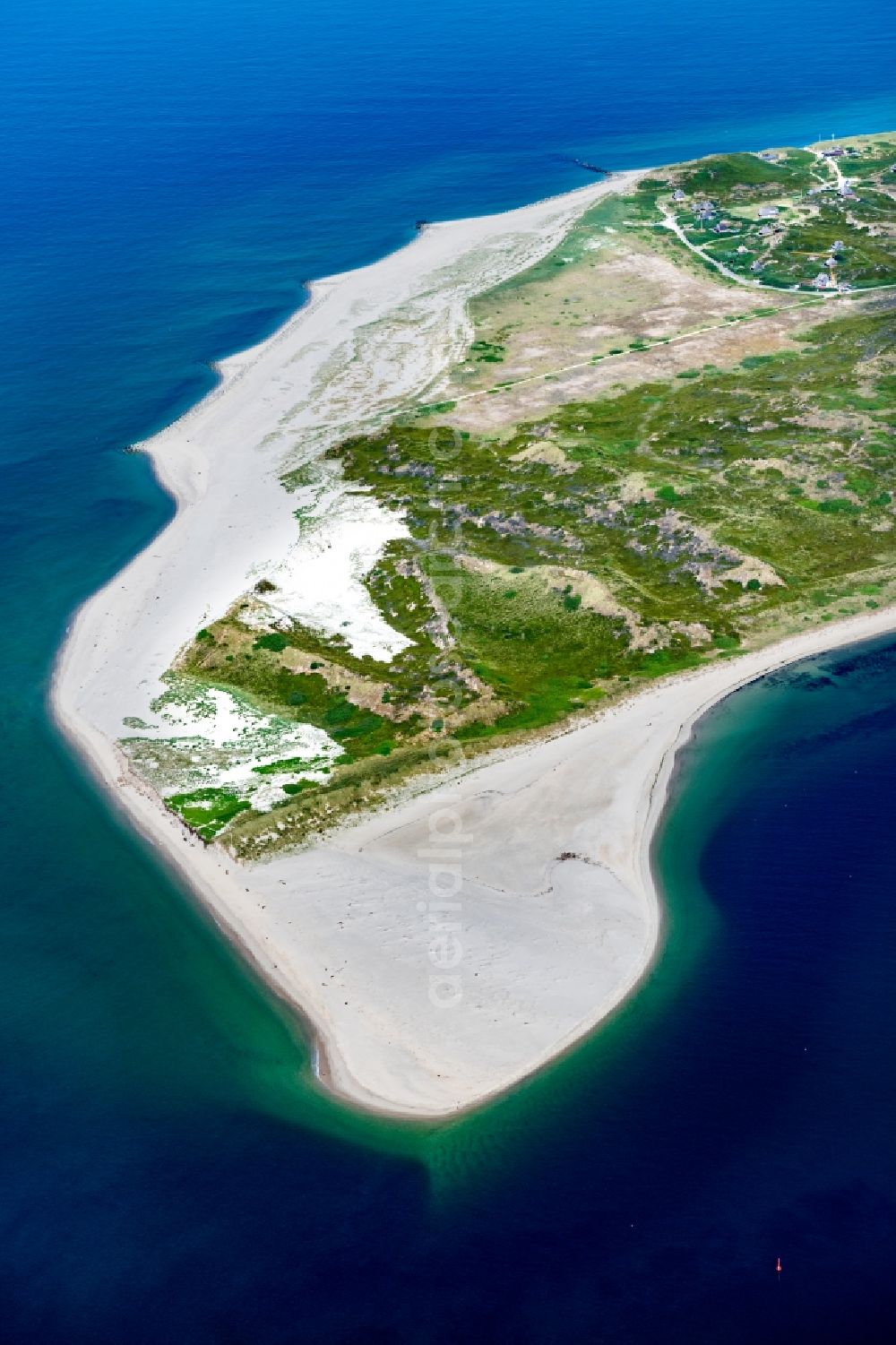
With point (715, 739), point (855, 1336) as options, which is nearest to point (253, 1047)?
point (855, 1336)

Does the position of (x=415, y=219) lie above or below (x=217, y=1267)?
above

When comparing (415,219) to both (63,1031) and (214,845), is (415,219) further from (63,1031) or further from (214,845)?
(63,1031)

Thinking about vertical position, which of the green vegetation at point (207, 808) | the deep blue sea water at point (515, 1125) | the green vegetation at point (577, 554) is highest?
the green vegetation at point (577, 554)

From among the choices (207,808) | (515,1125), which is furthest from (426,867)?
(515,1125)

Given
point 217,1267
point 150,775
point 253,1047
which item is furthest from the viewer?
point 150,775

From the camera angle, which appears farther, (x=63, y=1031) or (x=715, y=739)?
(x=715, y=739)

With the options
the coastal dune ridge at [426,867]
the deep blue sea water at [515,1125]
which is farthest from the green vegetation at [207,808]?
the deep blue sea water at [515,1125]

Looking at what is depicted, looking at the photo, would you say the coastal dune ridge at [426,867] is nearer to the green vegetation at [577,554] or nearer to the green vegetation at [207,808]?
the green vegetation at [207,808]

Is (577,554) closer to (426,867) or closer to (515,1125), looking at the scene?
(426,867)
